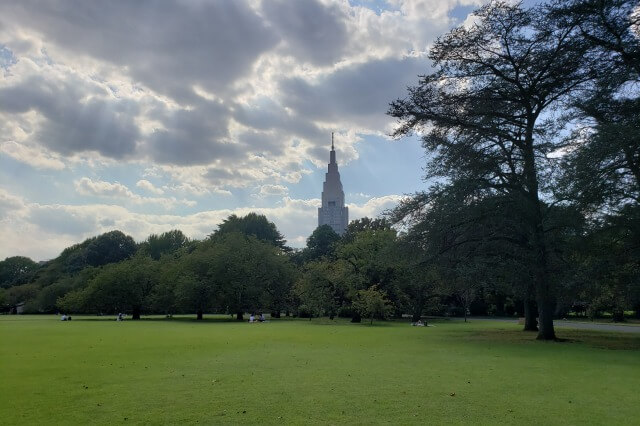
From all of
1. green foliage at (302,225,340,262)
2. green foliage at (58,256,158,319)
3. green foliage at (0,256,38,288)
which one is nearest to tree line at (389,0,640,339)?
green foliage at (58,256,158,319)

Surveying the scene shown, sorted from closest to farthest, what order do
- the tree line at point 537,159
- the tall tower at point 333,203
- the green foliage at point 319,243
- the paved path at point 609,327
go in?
the tree line at point 537,159, the paved path at point 609,327, the green foliage at point 319,243, the tall tower at point 333,203

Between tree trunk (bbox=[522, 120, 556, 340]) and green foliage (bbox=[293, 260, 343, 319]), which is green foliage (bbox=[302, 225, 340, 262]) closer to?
green foliage (bbox=[293, 260, 343, 319])

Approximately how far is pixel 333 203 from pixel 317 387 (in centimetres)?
18219

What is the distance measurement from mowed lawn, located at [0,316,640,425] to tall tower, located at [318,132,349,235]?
174 metres

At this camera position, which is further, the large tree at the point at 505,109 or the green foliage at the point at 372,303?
the green foliage at the point at 372,303

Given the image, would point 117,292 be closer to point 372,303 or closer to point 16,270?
point 372,303

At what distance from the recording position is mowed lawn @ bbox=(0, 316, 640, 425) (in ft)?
26.9

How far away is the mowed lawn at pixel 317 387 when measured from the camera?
8.20m

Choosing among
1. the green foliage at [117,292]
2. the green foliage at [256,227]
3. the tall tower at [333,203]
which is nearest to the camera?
the green foliage at [117,292]

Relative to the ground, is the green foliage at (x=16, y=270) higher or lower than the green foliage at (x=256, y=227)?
lower

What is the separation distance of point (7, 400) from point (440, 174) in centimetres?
2331

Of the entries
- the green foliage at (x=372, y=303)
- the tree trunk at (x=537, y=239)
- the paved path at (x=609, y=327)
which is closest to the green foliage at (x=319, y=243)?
the green foliage at (x=372, y=303)

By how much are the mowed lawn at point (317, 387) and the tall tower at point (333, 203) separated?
174m

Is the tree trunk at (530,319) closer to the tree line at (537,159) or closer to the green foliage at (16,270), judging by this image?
the tree line at (537,159)
